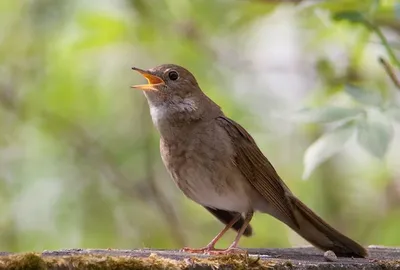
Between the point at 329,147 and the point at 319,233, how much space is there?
0.79m

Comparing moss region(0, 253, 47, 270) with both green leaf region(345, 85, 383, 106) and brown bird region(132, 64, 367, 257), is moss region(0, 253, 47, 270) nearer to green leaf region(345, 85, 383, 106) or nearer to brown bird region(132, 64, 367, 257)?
brown bird region(132, 64, 367, 257)

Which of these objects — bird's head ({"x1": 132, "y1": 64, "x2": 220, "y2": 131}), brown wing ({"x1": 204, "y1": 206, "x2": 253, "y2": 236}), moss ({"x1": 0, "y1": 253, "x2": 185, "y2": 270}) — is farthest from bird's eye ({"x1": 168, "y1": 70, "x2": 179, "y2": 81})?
moss ({"x1": 0, "y1": 253, "x2": 185, "y2": 270})

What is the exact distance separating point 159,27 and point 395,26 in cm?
224

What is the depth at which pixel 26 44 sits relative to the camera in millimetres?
7395

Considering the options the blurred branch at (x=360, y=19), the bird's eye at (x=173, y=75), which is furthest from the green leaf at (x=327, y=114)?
the bird's eye at (x=173, y=75)

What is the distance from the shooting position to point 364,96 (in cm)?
399

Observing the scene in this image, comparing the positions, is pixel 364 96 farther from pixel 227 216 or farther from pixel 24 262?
pixel 24 262

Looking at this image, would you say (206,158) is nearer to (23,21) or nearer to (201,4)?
(201,4)

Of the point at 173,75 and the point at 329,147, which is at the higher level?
the point at 173,75

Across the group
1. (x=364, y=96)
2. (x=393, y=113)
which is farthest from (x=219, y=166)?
(x=393, y=113)

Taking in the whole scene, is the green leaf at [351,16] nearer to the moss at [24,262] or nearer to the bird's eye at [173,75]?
the bird's eye at [173,75]

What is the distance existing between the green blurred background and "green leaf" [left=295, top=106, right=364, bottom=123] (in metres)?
2.24

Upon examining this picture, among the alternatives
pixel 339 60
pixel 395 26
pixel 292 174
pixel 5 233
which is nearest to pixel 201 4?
pixel 339 60

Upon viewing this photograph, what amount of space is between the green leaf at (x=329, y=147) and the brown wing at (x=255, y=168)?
1.65 ft
